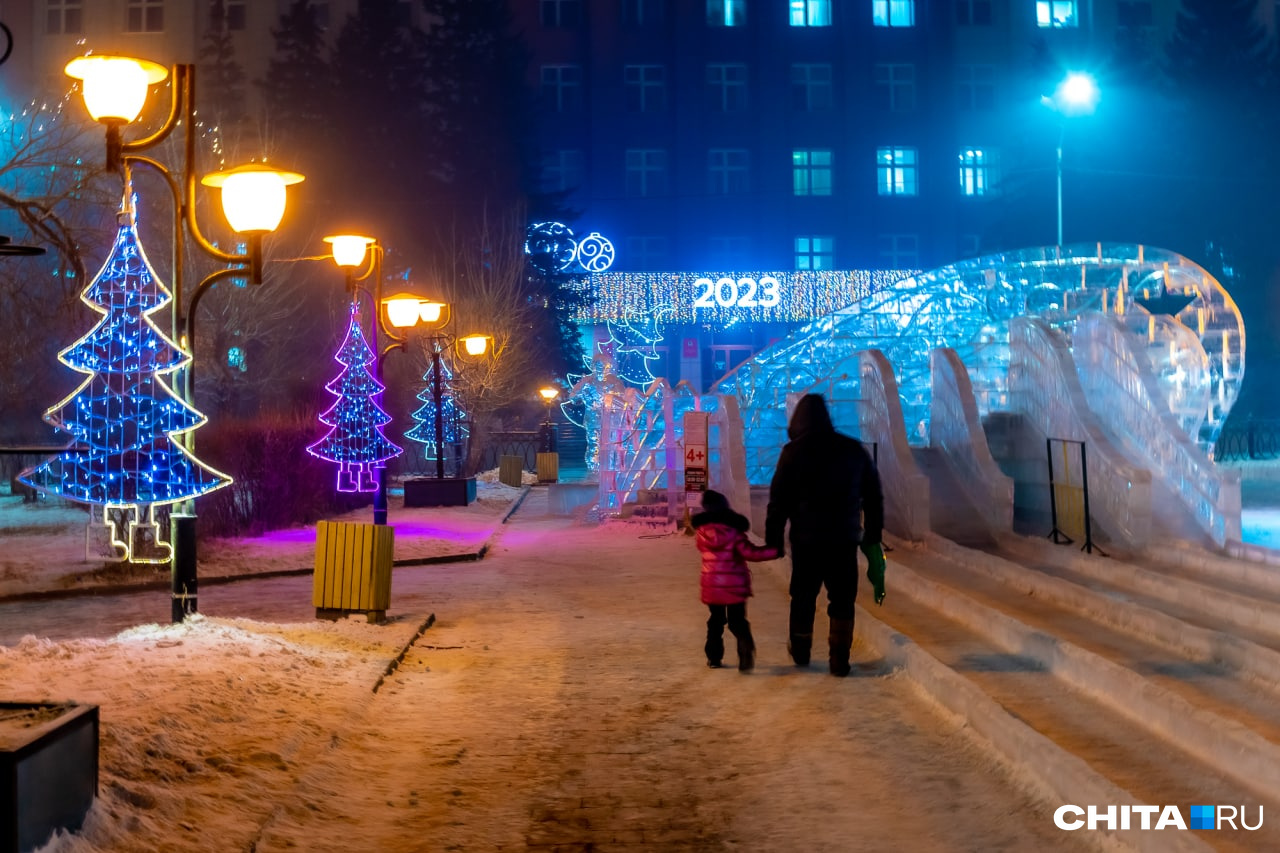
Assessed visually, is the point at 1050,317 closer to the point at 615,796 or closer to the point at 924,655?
the point at 924,655

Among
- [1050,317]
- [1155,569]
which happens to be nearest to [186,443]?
[1155,569]

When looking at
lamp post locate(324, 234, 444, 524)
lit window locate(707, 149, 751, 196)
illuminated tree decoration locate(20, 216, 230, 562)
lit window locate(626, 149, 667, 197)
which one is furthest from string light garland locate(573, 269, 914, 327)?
illuminated tree decoration locate(20, 216, 230, 562)

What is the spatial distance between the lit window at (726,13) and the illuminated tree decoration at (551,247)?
12584 millimetres

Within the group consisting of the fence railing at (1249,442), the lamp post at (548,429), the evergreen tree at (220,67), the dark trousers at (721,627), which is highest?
the evergreen tree at (220,67)

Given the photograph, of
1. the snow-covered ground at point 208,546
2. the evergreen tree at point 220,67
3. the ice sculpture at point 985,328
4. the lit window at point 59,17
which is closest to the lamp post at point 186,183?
the snow-covered ground at point 208,546

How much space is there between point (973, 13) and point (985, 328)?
34.2 metres

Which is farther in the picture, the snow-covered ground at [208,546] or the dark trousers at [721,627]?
the snow-covered ground at [208,546]

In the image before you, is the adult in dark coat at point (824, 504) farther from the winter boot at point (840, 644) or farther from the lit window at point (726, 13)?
the lit window at point (726, 13)

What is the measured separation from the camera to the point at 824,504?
847 cm

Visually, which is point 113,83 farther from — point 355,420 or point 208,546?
point 355,420

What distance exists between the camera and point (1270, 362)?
157ft

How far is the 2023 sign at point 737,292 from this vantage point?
173 ft

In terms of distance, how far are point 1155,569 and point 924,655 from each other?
714 centimetres

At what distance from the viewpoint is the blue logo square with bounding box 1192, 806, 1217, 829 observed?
5.65 meters
